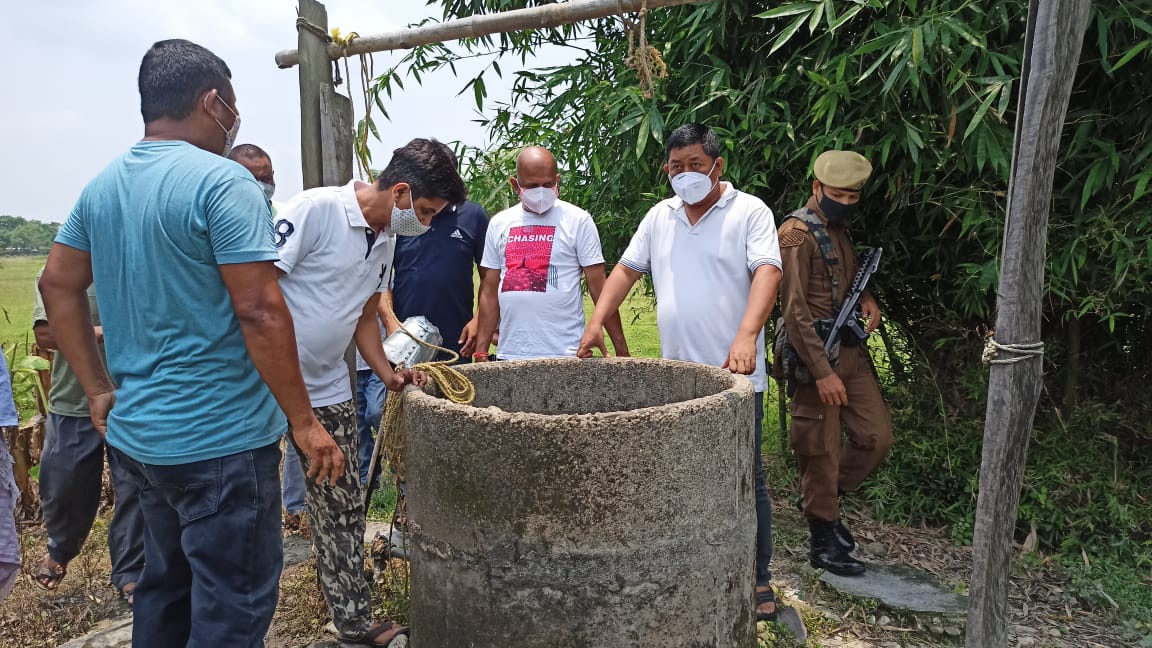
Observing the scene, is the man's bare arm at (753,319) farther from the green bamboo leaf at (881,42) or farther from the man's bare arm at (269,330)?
the man's bare arm at (269,330)

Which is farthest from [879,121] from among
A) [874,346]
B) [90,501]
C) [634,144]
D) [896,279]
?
[90,501]

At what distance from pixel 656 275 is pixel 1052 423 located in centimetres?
238

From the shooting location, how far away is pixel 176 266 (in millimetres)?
2092

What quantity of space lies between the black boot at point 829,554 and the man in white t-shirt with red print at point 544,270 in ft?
4.06

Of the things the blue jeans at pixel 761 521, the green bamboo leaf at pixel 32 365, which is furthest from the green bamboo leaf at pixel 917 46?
the green bamboo leaf at pixel 32 365

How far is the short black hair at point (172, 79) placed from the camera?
217 centimetres

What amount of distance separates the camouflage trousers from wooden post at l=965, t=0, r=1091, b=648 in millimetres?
2142

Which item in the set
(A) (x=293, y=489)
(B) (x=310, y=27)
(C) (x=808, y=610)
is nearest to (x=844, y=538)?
(C) (x=808, y=610)

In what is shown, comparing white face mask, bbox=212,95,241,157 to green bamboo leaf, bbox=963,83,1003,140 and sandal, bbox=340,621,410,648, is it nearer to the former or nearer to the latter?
sandal, bbox=340,621,410,648

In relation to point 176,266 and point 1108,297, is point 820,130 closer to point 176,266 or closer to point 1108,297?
point 1108,297

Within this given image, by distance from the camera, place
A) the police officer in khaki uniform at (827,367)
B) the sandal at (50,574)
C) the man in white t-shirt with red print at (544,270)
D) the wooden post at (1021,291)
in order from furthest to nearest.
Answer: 1. the man in white t-shirt with red print at (544,270)
2. the police officer in khaki uniform at (827,367)
3. the sandal at (50,574)
4. the wooden post at (1021,291)

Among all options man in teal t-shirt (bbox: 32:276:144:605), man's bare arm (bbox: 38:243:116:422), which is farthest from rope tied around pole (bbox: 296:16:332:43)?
man's bare arm (bbox: 38:243:116:422)

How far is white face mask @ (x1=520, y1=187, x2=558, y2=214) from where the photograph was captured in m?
3.92

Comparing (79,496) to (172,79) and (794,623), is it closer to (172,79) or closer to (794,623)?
(172,79)
